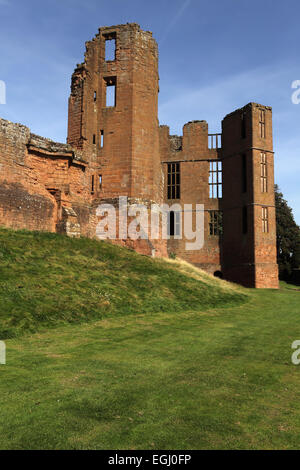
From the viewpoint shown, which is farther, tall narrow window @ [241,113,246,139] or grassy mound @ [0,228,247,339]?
tall narrow window @ [241,113,246,139]

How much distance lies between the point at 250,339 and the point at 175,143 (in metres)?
27.2

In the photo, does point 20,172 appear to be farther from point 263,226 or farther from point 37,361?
point 263,226

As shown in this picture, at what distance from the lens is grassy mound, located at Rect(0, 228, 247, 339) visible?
9.99m

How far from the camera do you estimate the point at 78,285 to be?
1280 cm

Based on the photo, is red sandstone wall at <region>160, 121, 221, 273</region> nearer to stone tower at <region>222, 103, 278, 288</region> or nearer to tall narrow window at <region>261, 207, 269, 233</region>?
stone tower at <region>222, 103, 278, 288</region>

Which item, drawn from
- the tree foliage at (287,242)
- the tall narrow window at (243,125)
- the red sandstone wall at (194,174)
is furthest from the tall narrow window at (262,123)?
the tree foliage at (287,242)

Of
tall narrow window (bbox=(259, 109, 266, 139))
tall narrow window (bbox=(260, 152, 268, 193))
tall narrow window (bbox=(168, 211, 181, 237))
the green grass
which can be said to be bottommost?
the green grass

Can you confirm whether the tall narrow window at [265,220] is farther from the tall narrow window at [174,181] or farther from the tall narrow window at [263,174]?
the tall narrow window at [174,181]

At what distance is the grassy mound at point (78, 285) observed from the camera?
32.8 ft

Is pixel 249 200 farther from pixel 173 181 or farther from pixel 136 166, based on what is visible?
pixel 136 166

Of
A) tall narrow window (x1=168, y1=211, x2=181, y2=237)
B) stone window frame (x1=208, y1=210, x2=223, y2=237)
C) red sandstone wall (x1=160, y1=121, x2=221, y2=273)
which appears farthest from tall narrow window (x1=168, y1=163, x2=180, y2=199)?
stone window frame (x1=208, y1=210, x2=223, y2=237)

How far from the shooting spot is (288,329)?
35.4 ft

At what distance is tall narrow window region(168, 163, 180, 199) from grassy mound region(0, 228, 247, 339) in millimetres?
13918

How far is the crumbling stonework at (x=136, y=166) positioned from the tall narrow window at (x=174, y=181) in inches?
10.8
